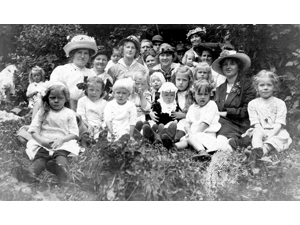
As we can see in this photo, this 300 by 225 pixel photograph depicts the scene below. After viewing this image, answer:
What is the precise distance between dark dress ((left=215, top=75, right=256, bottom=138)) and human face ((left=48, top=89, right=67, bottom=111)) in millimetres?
1879

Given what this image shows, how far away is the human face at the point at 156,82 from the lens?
641 cm

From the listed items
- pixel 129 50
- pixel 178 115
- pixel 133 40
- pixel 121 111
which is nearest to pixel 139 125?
pixel 121 111

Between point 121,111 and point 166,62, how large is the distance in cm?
84

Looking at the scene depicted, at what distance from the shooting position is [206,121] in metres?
6.25

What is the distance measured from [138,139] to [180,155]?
531mm

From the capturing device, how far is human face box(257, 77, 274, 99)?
20.7 ft

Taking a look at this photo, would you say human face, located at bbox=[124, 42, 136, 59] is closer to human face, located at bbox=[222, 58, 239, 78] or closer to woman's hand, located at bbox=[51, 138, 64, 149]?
human face, located at bbox=[222, 58, 239, 78]

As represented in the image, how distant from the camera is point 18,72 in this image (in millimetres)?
6516

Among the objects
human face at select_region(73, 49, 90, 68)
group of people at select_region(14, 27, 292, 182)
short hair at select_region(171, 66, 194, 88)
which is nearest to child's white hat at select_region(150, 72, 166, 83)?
group of people at select_region(14, 27, 292, 182)

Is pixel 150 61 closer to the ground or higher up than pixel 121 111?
higher up

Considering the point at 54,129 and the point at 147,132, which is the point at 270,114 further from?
the point at 54,129

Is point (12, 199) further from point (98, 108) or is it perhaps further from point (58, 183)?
point (98, 108)
